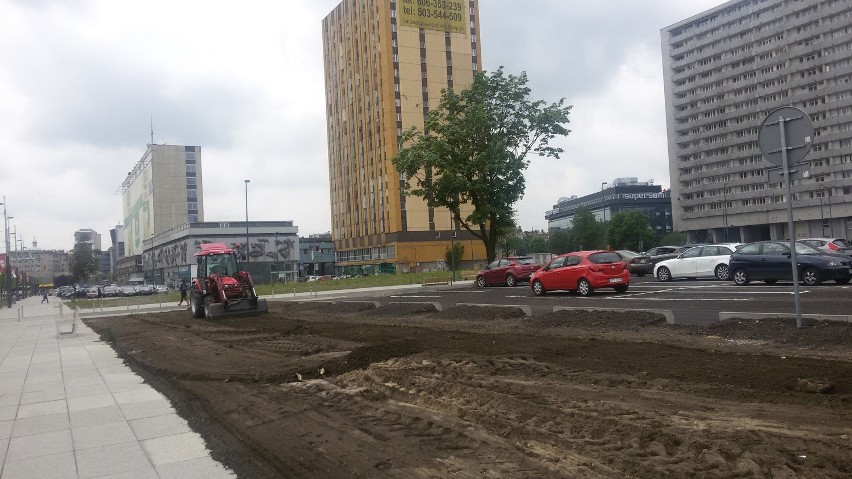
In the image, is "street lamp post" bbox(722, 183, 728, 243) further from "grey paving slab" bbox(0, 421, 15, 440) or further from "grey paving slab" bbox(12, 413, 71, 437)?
"grey paving slab" bbox(0, 421, 15, 440)

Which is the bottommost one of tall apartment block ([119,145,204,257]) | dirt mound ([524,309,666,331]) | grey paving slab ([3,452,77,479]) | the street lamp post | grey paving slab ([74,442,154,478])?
grey paving slab ([3,452,77,479])

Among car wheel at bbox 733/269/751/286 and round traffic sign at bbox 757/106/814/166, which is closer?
round traffic sign at bbox 757/106/814/166

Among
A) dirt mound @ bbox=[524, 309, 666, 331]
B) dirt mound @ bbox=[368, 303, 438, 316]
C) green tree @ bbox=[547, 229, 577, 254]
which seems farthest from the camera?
green tree @ bbox=[547, 229, 577, 254]

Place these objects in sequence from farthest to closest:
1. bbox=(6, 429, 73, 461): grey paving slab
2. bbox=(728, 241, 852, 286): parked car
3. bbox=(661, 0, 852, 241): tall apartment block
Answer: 1. bbox=(661, 0, 852, 241): tall apartment block
2. bbox=(728, 241, 852, 286): parked car
3. bbox=(6, 429, 73, 461): grey paving slab

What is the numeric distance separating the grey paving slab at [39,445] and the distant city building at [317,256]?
114896mm

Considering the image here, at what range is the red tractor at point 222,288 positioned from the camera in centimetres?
2180

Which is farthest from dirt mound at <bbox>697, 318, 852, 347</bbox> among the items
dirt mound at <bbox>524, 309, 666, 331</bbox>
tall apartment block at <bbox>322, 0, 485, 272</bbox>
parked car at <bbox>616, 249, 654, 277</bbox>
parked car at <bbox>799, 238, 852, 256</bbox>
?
tall apartment block at <bbox>322, 0, 485, 272</bbox>

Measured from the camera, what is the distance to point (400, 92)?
3191 inches

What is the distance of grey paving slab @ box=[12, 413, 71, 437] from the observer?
6.77 meters

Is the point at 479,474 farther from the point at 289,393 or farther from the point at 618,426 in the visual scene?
the point at 289,393

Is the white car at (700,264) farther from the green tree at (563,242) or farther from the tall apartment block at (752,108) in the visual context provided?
the tall apartment block at (752,108)

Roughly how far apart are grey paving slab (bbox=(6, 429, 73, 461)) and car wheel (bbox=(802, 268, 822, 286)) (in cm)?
1952

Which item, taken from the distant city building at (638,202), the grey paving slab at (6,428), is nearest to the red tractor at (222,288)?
the grey paving slab at (6,428)

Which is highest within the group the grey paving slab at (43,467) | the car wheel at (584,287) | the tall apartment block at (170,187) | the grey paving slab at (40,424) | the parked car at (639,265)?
the tall apartment block at (170,187)
